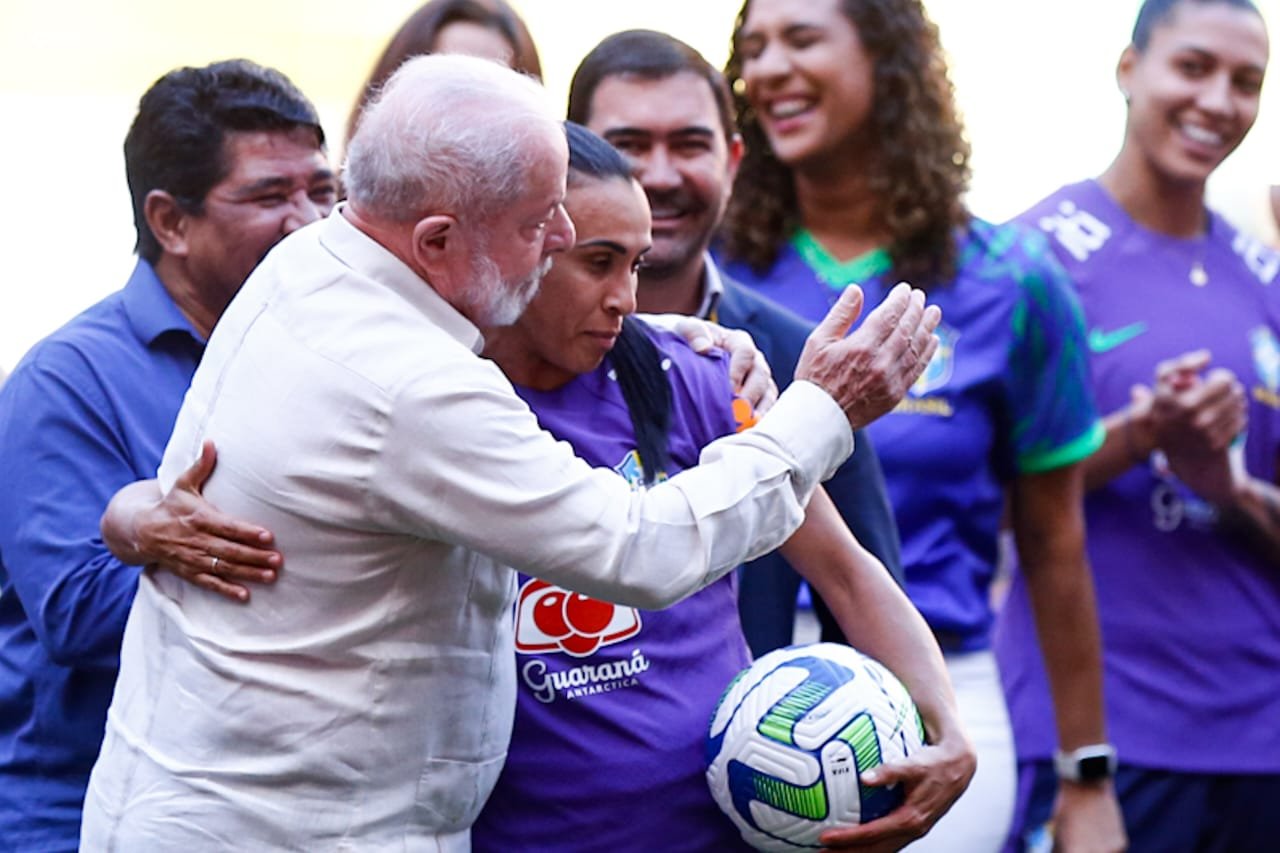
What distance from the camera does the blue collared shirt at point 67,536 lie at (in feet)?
10.5

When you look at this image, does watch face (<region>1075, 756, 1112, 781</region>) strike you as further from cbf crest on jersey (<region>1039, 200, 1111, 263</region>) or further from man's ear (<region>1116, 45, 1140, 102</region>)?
man's ear (<region>1116, 45, 1140, 102</region>)

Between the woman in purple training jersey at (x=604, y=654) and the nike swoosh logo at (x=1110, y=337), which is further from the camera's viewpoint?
the nike swoosh logo at (x=1110, y=337)

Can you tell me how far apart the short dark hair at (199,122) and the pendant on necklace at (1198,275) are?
259cm

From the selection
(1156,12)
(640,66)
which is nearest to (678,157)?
(640,66)

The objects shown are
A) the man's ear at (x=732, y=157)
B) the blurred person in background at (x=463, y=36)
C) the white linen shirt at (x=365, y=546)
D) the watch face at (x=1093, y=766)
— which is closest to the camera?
the white linen shirt at (x=365, y=546)

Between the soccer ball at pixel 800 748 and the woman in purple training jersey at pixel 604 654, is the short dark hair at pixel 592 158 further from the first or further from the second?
the soccer ball at pixel 800 748

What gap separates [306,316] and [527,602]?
24.6 inches

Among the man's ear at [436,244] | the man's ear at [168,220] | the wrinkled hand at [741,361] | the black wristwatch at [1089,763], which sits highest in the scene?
the man's ear at [436,244]

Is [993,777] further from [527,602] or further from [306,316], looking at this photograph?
[306,316]

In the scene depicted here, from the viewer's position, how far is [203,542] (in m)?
2.73

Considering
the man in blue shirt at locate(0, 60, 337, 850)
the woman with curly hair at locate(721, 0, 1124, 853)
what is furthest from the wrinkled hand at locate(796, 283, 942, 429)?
the woman with curly hair at locate(721, 0, 1124, 853)

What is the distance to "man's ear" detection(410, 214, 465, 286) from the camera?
2717 mm

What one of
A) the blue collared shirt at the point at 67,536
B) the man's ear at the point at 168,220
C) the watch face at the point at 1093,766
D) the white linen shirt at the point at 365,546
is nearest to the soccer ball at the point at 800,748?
the white linen shirt at the point at 365,546

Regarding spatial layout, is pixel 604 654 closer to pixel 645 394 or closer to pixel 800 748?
pixel 800 748
